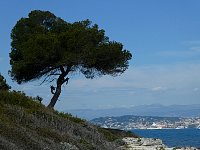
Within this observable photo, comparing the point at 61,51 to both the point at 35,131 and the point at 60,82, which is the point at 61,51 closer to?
the point at 60,82

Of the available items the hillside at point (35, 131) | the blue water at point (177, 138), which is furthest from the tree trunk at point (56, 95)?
the hillside at point (35, 131)

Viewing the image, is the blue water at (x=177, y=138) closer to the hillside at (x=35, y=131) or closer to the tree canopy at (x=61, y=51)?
the tree canopy at (x=61, y=51)

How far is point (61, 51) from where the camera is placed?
33.5 meters

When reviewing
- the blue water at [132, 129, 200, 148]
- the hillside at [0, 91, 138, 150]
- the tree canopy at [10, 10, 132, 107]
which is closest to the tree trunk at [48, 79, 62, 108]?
the tree canopy at [10, 10, 132, 107]

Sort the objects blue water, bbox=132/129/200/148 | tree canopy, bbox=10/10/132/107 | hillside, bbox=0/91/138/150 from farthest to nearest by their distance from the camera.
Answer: blue water, bbox=132/129/200/148
tree canopy, bbox=10/10/132/107
hillside, bbox=0/91/138/150

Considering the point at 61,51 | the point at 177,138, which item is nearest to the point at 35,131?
the point at 61,51

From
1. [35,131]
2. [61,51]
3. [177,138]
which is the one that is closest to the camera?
[35,131]

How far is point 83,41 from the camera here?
3416 cm

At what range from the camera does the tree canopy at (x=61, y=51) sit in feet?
110

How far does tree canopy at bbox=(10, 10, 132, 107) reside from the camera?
110 feet

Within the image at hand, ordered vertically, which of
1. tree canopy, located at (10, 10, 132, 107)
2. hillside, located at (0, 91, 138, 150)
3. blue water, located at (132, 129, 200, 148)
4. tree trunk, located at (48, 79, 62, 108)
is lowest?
hillside, located at (0, 91, 138, 150)

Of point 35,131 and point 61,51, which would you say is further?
point 61,51

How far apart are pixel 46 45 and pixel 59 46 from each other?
36.9 inches

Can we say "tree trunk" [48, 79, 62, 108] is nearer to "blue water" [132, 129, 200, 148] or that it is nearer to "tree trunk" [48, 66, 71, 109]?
"tree trunk" [48, 66, 71, 109]
